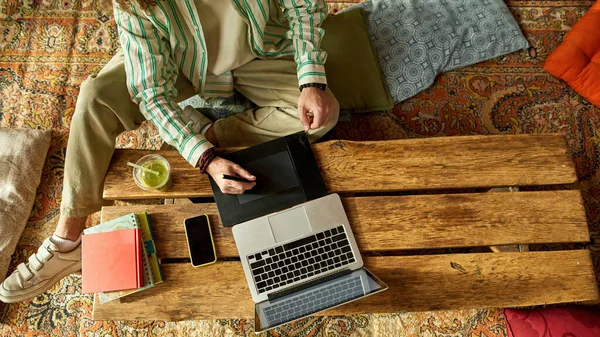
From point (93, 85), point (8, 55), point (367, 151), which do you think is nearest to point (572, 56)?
point (367, 151)

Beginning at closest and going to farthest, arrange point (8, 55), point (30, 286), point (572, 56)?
point (30, 286) → point (572, 56) → point (8, 55)

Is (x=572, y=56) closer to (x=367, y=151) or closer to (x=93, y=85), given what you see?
(x=367, y=151)

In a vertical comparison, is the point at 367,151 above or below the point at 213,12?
below

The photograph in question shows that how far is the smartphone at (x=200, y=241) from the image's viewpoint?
3.41ft

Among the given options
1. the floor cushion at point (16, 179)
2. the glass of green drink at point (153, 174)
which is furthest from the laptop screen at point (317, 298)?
the floor cushion at point (16, 179)

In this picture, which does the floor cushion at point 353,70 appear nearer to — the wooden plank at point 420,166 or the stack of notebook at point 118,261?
the wooden plank at point 420,166

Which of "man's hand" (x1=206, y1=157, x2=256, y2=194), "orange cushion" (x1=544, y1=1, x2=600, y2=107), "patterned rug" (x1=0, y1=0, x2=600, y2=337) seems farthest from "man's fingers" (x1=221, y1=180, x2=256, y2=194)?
"orange cushion" (x1=544, y1=1, x2=600, y2=107)

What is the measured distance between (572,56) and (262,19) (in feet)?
3.90

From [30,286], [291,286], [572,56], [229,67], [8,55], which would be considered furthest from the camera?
[8,55]

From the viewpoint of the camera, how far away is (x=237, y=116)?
4.40 feet

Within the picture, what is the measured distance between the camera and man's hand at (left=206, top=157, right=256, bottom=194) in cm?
104

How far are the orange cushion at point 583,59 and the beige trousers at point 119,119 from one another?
0.95 m

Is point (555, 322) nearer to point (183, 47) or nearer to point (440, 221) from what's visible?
point (440, 221)

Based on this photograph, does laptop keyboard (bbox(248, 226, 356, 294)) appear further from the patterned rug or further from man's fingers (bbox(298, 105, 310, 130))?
the patterned rug
